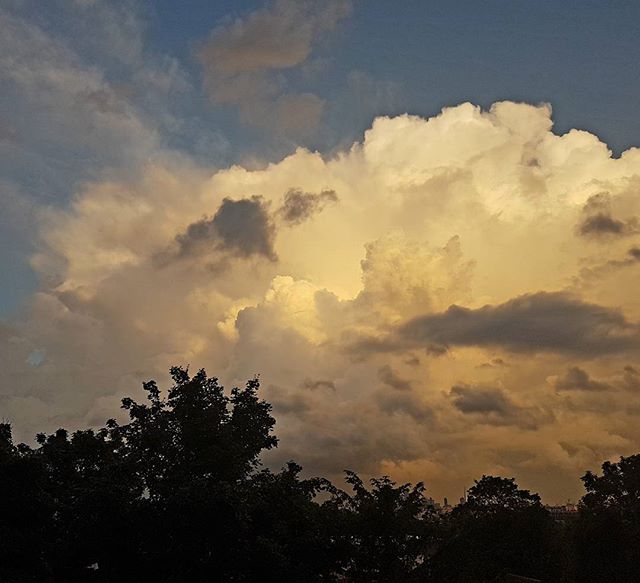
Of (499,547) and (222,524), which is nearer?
(222,524)

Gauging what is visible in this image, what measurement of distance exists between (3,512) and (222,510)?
9994 millimetres

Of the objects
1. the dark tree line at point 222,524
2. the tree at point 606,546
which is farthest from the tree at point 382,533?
the tree at point 606,546

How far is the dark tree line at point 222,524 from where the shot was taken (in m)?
33.1

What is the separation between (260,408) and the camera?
4094cm

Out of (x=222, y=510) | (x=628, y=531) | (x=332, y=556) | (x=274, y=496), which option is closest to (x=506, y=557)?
(x=628, y=531)

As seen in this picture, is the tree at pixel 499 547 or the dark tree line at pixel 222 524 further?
the tree at pixel 499 547

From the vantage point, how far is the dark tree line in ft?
109

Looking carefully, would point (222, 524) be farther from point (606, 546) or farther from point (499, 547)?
point (606, 546)

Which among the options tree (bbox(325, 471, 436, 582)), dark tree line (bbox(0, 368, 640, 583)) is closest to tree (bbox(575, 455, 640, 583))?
dark tree line (bbox(0, 368, 640, 583))

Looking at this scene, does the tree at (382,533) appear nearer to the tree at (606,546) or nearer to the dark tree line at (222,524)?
the dark tree line at (222,524)

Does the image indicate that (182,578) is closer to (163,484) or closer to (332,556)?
(163,484)

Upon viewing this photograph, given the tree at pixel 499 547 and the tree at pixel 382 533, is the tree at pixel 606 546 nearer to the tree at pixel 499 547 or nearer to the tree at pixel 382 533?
the tree at pixel 499 547

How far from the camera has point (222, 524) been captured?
32812 mm

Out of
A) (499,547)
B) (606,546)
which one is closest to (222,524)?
(499,547)
